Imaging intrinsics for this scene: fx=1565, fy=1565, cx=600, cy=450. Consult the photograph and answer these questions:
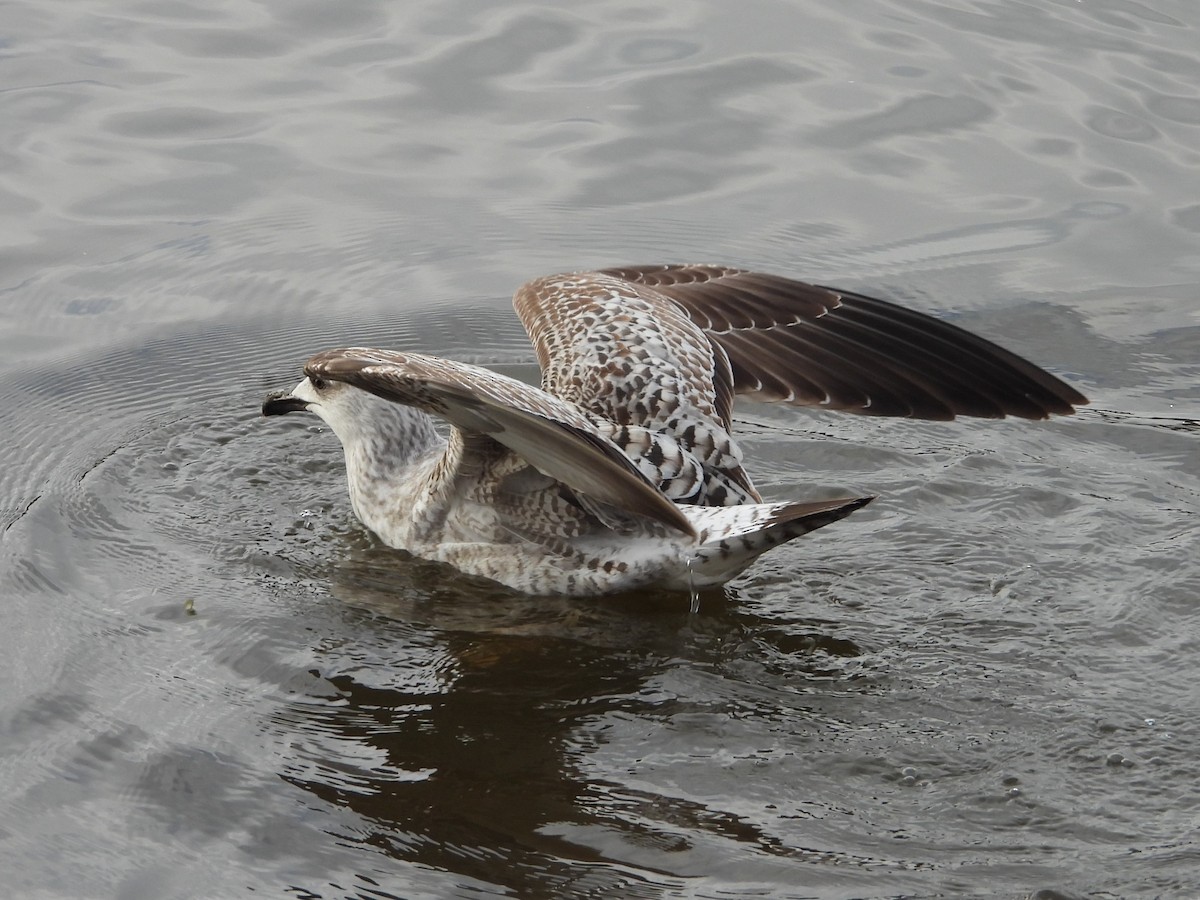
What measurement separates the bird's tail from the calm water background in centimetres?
26

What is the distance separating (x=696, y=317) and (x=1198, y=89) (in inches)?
204

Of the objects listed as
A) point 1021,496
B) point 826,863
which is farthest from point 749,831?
Answer: point 1021,496

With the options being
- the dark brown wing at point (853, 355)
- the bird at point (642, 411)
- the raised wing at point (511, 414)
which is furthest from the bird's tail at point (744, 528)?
the dark brown wing at point (853, 355)

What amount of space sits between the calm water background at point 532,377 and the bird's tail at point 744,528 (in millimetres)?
259

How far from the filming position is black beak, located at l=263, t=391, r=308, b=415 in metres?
7.11

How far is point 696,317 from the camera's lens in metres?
7.03

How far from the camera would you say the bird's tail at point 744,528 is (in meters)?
5.31

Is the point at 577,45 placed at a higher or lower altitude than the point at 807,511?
higher

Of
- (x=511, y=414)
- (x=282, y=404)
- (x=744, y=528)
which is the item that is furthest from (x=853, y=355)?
(x=282, y=404)

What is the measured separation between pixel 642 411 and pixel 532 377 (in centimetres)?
173

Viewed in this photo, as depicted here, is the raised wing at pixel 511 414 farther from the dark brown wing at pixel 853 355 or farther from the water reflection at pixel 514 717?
the dark brown wing at pixel 853 355

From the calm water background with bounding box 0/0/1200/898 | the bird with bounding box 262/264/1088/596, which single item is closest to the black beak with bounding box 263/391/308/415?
the bird with bounding box 262/264/1088/596

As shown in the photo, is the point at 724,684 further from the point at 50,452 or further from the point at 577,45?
the point at 577,45

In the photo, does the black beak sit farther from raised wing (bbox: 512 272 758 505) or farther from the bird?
raised wing (bbox: 512 272 758 505)
